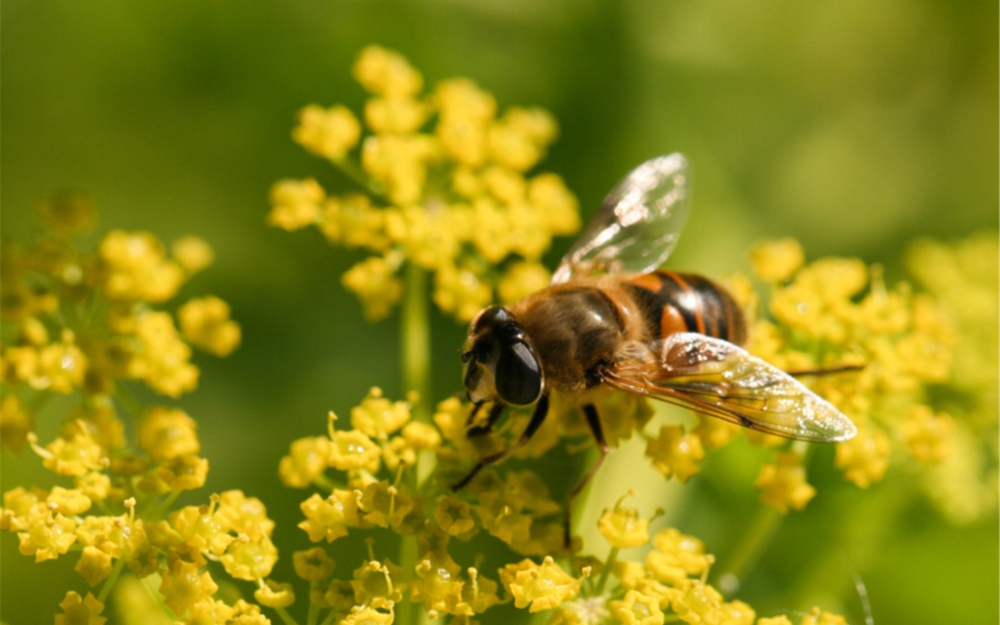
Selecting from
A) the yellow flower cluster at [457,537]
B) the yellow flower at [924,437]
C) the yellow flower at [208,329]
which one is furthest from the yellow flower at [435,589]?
the yellow flower at [924,437]

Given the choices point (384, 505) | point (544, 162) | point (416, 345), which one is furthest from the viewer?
point (544, 162)

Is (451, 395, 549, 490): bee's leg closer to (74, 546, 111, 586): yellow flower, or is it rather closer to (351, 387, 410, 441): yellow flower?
(351, 387, 410, 441): yellow flower

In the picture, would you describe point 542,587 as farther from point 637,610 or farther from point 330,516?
point 330,516

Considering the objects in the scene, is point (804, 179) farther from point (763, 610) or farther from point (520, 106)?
point (763, 610)

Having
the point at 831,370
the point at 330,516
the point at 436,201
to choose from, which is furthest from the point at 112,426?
the point at 831,370

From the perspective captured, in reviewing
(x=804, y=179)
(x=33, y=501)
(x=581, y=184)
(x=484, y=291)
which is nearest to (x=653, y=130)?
(x=581, y=184)

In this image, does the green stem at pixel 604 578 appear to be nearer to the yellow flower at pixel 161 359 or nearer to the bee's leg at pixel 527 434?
the bee's leg at pixel 527 434
